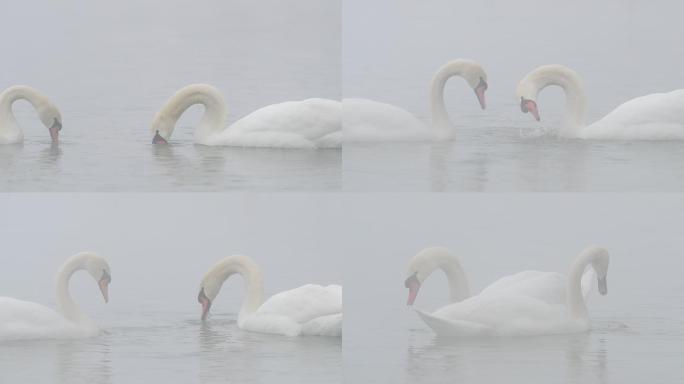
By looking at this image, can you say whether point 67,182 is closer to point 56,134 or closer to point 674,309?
point 56,134

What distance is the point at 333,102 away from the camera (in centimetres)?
447

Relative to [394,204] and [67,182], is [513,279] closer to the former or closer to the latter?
[394,204]

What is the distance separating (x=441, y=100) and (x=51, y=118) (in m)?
1.03

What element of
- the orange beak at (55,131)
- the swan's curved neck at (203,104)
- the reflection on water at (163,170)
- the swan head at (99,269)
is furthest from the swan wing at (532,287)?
the orange beak at (55,131)

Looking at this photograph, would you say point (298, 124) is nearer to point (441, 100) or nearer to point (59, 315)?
point (441, 100)

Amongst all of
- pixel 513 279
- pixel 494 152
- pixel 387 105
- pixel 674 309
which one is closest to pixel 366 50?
pixel 387 105

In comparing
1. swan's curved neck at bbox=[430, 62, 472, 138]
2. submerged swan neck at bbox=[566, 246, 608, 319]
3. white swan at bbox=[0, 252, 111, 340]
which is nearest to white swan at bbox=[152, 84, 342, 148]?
swan's curved neck at bbox=[430, 62, 472, 138]

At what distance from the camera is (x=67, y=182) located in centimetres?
440

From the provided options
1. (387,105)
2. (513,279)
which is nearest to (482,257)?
(513,279)

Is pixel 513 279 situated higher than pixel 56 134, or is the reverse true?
pixel 56 134

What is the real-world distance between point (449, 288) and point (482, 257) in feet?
0.38

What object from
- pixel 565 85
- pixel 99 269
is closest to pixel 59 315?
pixel 99 269

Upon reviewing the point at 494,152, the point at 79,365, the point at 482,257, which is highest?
the point at 494,152

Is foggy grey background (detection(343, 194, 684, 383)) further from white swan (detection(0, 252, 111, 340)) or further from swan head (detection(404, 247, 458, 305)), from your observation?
white swan (detection(0, 252, 111, 340))
